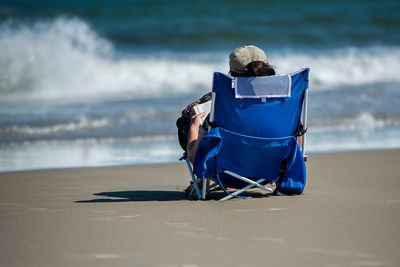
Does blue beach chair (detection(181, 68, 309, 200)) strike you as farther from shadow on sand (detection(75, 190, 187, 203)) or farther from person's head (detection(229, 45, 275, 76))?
shadow on sand (detection(75, 190, 187, 203))

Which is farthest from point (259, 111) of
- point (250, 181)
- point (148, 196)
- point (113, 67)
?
point (113, 67)

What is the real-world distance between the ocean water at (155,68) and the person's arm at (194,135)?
2377 millimetres

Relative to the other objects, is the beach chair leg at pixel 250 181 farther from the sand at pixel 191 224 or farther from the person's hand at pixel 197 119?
the person's hand at pixel 197 119

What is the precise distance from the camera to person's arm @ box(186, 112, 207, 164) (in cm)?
578

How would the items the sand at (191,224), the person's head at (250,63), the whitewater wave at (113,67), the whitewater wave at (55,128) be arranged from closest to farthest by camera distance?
the sand at (191,224), the person's head at (250,63), the whitewater wave at (55,128), the whitewater wave at (113,67)

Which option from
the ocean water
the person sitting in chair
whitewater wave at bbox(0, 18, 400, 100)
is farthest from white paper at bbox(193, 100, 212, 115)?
whitewater wave at bbox(0, 18, 400, 100)

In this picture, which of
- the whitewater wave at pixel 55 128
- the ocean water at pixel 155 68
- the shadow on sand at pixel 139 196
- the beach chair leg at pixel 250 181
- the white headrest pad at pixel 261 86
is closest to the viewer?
the white headrest pad at pixel 261 86

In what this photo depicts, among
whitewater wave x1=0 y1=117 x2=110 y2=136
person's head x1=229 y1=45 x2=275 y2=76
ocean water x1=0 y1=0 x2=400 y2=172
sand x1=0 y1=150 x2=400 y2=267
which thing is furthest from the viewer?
whitewater wave x1=0 y1=117 x2=110 y2=136

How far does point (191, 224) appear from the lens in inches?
196

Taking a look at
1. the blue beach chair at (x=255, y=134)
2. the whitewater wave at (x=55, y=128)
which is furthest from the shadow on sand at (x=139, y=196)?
the whitewater wave at (x=55, y=128)

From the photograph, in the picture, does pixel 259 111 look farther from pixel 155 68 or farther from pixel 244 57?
pixel 155 68

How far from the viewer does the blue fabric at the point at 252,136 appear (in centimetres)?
554

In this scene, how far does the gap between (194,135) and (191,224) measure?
0.98 metres

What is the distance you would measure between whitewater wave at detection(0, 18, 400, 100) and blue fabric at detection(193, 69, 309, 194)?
9.95 m
